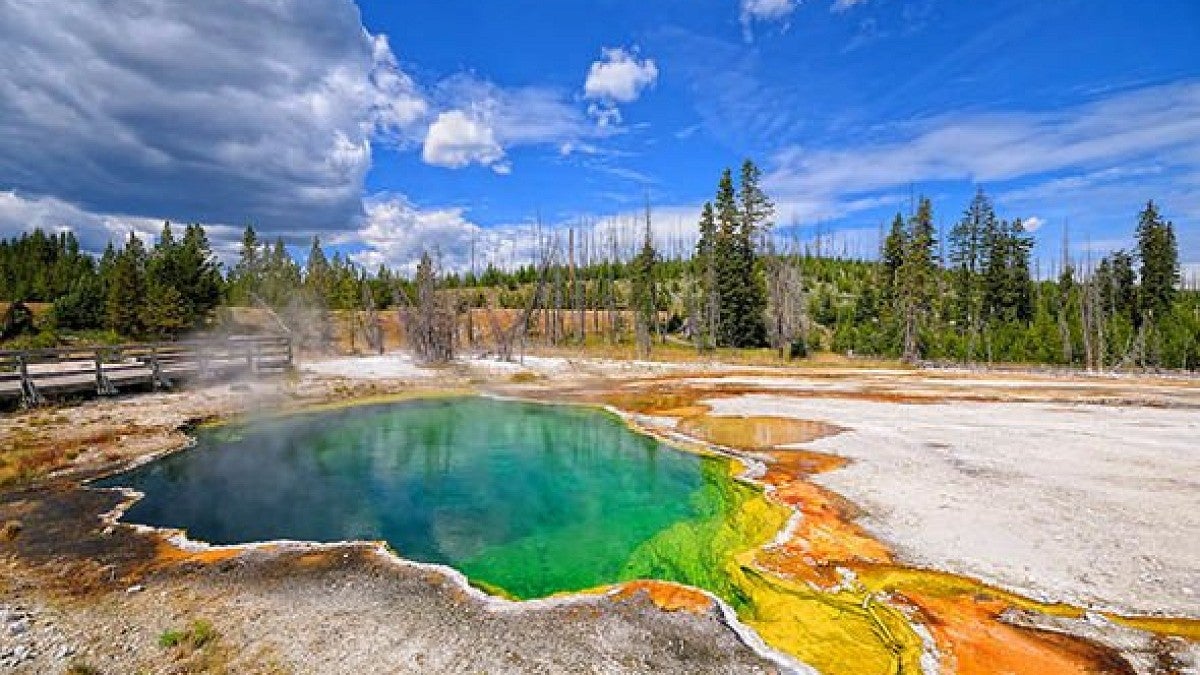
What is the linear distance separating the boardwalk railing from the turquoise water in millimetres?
5993

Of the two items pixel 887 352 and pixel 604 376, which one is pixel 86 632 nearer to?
pixel 604 376

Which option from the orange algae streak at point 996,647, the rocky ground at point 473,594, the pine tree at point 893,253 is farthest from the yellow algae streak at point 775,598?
the pine tree at point 893,253

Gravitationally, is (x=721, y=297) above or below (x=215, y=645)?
above

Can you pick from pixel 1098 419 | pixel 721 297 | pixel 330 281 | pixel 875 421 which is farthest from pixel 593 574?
pixel 330 281

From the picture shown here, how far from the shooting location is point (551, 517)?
37.4 feet

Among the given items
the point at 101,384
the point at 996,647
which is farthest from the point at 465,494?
the point at 101,384

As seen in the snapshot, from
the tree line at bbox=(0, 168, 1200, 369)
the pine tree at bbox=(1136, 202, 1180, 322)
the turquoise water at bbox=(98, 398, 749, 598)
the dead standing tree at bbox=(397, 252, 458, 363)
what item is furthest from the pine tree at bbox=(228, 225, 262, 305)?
the pine tree at bbox=(1136, 202, 1180, 322)

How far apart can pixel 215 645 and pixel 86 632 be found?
1500 millimetres

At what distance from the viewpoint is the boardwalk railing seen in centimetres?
1820

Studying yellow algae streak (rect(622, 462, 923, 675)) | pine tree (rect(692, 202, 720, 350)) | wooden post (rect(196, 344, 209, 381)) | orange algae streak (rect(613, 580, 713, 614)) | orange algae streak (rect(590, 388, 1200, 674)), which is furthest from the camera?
pine tree (rect(692, 202, 720, 350))

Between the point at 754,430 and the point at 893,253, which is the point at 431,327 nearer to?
the point at 754,430

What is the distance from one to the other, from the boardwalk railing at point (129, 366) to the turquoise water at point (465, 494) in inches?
236

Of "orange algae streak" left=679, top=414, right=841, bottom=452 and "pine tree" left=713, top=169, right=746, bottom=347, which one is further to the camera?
"pine tree" left=713, top=169, right=746, bottom=347

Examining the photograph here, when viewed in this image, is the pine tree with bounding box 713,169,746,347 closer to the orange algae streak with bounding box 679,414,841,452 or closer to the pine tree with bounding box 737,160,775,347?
the pine tree with bounding box 737,160,775,347
